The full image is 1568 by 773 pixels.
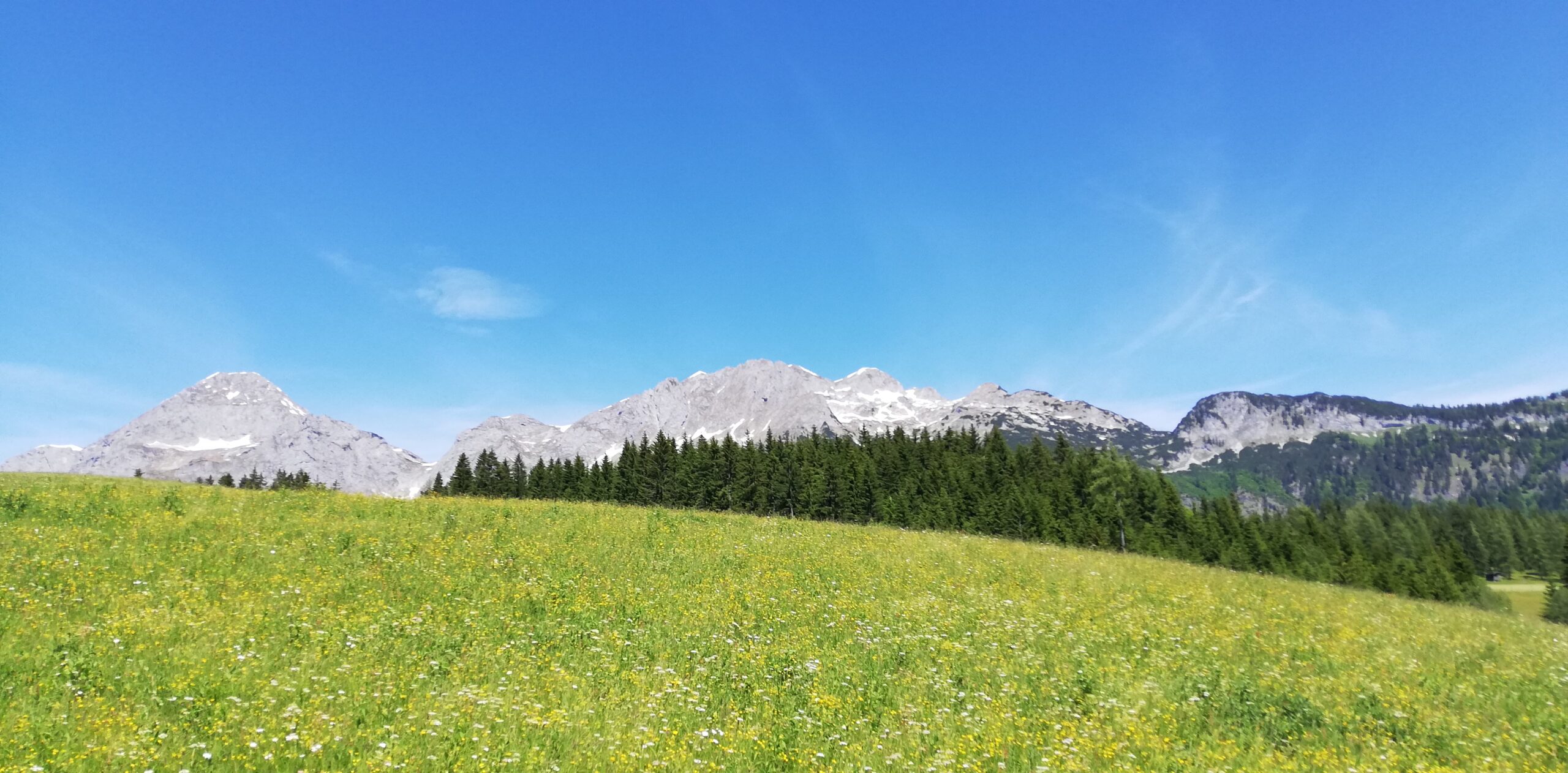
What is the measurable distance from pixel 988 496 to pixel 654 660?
68133 mm

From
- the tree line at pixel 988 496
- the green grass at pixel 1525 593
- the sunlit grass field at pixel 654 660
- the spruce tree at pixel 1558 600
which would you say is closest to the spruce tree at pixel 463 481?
the tree line at pixel 988 496

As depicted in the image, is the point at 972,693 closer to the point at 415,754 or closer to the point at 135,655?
the point at 415,754

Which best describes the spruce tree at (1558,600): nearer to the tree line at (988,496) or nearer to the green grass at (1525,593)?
the green grass at (1525,593)

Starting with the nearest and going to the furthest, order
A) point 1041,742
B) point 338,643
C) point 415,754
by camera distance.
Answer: point 415,754
point 1041,742
point 338,643

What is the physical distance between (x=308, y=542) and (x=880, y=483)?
231 feet

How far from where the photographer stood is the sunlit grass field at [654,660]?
860cm

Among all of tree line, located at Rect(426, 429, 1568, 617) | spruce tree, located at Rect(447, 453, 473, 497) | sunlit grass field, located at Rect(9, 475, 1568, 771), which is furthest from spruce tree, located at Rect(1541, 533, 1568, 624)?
spruce tree, located at Rect(447, 453, 473, 497)

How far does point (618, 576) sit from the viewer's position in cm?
1767

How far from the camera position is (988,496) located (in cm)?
7519

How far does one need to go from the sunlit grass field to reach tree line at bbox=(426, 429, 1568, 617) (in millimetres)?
46473

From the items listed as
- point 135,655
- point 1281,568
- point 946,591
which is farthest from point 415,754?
point 1281,568

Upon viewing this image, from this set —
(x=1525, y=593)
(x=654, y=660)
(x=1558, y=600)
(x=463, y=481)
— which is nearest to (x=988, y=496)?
(x=654, y=660)

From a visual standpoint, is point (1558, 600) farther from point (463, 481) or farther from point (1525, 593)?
point (463, 481)

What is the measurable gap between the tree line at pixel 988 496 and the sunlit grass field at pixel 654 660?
46.5 meters
